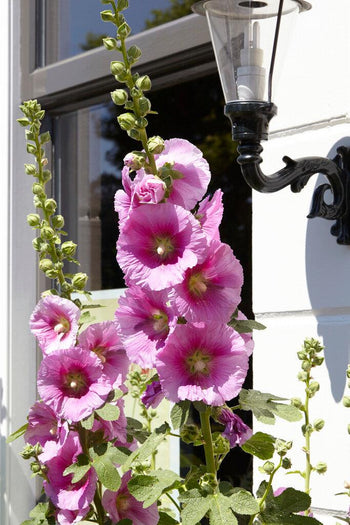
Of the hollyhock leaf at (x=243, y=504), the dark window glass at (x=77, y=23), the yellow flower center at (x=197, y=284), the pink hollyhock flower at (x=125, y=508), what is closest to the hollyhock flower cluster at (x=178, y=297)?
the yellow flower center at (x=197, y=284)

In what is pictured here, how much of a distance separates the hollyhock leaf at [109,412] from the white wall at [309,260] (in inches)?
24.7

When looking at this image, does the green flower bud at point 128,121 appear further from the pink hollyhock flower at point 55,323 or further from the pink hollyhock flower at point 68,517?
the pink hollyhock flower at point 68,517

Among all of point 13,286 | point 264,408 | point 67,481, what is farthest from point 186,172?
point 13,286

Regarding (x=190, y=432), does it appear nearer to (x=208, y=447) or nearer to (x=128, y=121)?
(x=208, y=447)

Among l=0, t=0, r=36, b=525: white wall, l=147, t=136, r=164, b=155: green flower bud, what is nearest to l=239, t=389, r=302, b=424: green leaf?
l=147, t=136, r=164, b=155: green flower bud

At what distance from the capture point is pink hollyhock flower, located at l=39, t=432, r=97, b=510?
3.54 feet

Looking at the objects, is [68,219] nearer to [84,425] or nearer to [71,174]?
[71,174]

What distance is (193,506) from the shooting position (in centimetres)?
95

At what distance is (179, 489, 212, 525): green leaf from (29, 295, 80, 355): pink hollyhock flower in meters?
0.22

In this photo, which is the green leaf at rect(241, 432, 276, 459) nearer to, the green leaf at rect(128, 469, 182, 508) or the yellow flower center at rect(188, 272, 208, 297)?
the green leaf at rect(128, 469, 182, 508)

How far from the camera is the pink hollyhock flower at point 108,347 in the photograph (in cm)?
109

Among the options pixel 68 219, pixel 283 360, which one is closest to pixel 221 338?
pixel 283 360

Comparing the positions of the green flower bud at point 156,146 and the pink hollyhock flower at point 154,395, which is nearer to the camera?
the green flower bud at point 156,146

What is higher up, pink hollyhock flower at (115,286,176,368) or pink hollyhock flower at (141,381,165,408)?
pink hollyhock flower at (115,286,176,368)
